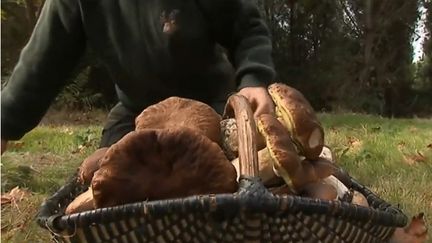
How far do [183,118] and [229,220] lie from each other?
9.4 inches

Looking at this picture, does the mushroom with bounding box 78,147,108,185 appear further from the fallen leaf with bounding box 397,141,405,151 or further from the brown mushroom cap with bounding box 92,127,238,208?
the fallen leaf with bounding box 397,141,405,151

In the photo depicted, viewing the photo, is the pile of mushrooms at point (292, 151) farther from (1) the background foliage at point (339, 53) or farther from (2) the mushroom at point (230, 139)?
(1) the background foliage at point (339, 53)

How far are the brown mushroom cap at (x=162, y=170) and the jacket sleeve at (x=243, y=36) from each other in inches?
24.7

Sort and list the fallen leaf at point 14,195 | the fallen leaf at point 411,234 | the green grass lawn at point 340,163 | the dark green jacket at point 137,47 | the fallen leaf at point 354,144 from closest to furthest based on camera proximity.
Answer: the fallen leaf at point 411,234 < the dark green jacket at point 137,47 < the green grass lawn at point 340,163 < the fallen leaf at point 14,195 < the fallen leaf at point 354,144

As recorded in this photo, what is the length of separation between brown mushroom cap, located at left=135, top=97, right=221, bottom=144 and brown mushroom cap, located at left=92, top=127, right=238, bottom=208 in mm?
119

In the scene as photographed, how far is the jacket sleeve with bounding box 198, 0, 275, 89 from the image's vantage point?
1.55 meters

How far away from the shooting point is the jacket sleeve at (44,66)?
5.75ft

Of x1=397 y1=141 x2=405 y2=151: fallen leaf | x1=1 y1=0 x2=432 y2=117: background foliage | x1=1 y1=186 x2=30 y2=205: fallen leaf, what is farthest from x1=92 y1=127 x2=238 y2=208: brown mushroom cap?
x1=1 y1=0 x2=432 y2=117: background foliage

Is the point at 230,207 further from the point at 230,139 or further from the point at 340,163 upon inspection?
the point at 340,163

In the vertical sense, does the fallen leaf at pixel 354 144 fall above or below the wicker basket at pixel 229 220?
below

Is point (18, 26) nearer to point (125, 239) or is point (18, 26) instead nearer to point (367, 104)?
point (367, 104)

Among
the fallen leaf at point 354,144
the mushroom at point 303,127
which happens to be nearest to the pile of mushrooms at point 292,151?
the mushroom at point 303,127

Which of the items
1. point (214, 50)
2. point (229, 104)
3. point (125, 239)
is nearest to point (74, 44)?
point (214, 50)

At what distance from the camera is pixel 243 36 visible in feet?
5.60
